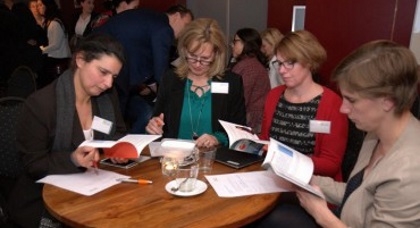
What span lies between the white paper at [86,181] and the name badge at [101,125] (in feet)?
0.87

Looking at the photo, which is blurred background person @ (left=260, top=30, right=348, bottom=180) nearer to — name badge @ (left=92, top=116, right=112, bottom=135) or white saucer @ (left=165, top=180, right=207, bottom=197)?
white saucer @ (left=165, top=180, right=207, bottom=197)

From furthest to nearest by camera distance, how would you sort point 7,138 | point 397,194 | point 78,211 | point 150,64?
point 150,64
point 7,138
point 78,211
point 397,194

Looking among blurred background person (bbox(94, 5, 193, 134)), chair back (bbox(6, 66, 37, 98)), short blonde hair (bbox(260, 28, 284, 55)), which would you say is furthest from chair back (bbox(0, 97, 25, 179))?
short blonde hair (bbox(260, 28, 284, 55))

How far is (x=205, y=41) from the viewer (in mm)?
2275

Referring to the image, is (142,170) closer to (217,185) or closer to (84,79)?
(217,185)

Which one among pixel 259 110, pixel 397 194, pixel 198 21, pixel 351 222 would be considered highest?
pixel 198 21

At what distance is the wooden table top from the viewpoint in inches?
53.9

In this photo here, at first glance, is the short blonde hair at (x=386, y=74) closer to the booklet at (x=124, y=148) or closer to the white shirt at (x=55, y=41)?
the booklet at (x=124, y=148)

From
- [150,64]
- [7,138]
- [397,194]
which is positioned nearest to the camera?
[397,194]

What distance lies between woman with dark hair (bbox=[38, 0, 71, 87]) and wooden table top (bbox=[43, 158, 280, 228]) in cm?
482

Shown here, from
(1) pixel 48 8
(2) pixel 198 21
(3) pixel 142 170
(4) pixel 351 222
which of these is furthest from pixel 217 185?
(1) pixel 48 8

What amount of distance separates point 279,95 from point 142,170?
973mm

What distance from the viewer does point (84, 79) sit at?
190 cm

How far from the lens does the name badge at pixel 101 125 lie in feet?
6.46
